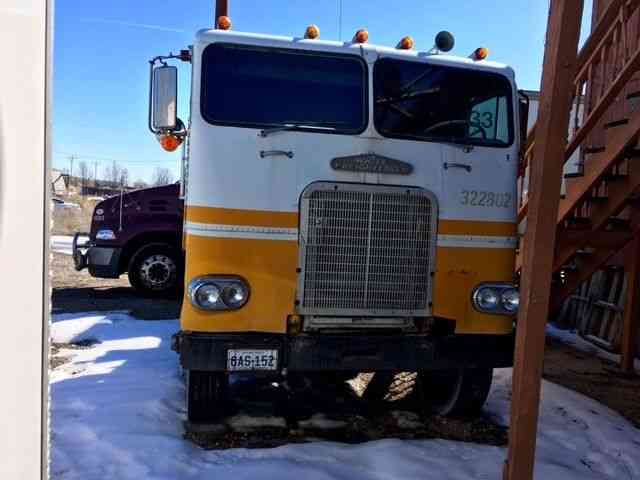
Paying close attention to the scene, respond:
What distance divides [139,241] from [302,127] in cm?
623

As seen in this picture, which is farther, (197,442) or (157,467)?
(197,442)

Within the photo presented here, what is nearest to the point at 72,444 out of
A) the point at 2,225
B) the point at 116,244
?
the point at 2,225

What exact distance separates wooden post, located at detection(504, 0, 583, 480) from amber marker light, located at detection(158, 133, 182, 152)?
2.67 meters

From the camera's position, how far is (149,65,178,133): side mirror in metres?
3.74

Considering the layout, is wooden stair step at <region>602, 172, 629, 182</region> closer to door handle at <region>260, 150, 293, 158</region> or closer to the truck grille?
the truck grille

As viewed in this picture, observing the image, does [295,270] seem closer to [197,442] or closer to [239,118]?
[239,118]

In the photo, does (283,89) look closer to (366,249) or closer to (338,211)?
(338,211)

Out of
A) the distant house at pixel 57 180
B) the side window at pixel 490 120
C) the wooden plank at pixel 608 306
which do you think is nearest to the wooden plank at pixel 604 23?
the side window at pixel 490 120

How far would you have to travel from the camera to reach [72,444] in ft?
11.3

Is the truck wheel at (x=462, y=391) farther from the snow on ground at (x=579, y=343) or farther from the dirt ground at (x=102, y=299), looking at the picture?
the dirt ground at (x=102, y=299)

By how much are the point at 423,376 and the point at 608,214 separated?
8.26ft

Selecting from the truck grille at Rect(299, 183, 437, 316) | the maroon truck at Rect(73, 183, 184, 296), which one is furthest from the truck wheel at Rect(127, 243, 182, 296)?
the truck grille at Rect(299, 183, 437, 316)

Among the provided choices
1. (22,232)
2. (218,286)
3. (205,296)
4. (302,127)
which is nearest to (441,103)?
(302,127)

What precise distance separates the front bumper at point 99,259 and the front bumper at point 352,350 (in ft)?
18.9
